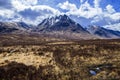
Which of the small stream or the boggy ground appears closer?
the boggy ground

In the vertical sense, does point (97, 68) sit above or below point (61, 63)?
below

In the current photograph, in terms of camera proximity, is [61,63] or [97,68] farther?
[61,63]

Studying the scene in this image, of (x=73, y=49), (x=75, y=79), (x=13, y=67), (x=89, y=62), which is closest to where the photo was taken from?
(x=75, y=79)

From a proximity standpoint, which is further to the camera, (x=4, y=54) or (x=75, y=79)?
(x=4, y=54)

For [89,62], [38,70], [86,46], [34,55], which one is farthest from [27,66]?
[86,46]

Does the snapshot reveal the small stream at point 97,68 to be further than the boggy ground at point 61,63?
Yes

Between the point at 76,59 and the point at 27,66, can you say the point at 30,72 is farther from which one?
the point at 76,59

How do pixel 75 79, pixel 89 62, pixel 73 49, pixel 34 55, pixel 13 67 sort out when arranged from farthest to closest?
pixel 73 49 < pixel 34 55 < pixel 89 62 < pixel 13 67 < pixel 75 79
